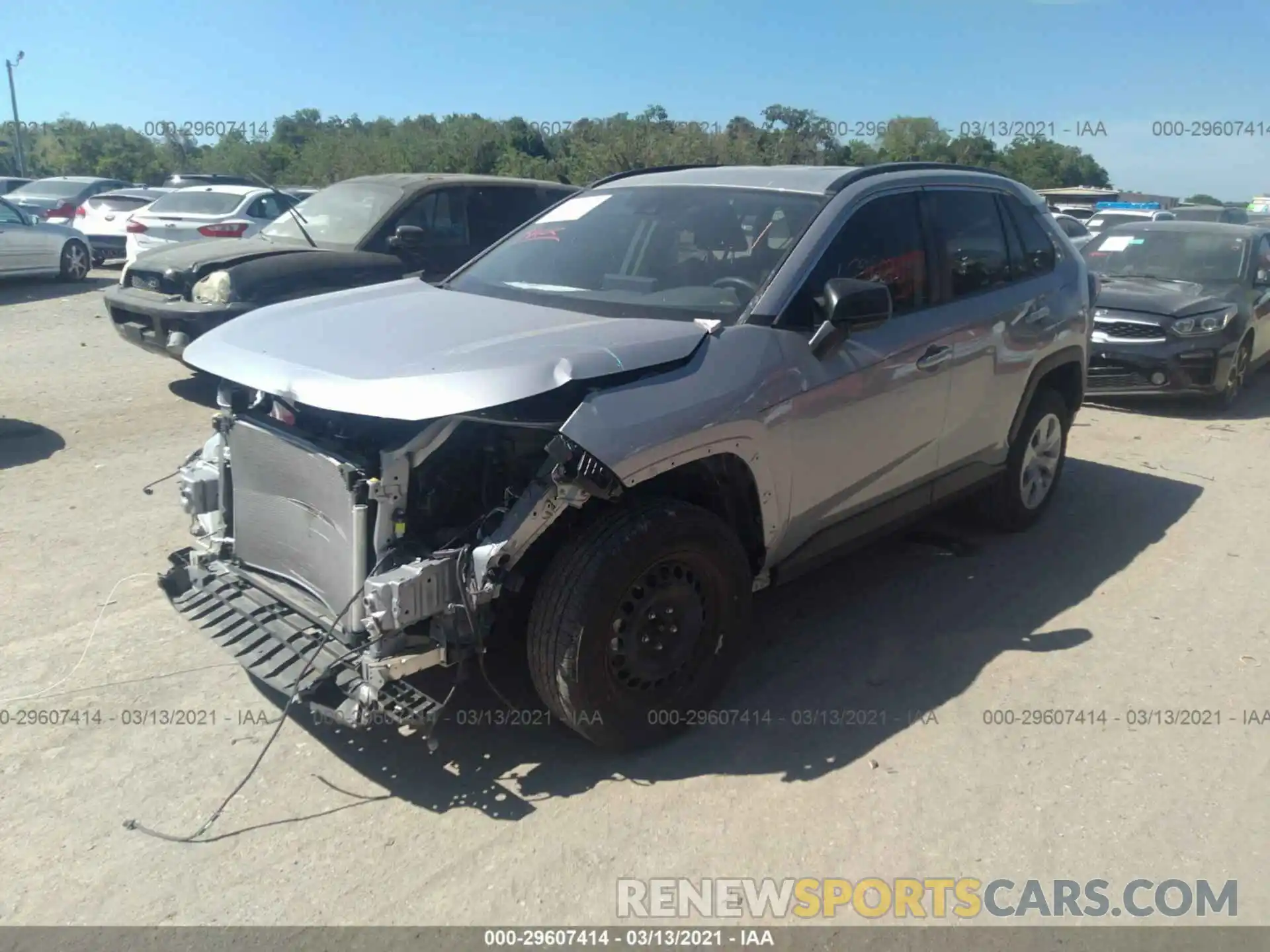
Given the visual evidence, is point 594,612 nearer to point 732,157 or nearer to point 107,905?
point 107,905

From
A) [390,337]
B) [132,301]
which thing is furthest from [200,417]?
[390,337]

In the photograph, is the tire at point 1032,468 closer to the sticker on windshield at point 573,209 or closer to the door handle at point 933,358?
the door handle at point 933,358

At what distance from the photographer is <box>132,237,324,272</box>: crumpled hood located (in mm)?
7922

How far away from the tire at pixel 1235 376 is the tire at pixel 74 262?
15.2 metres

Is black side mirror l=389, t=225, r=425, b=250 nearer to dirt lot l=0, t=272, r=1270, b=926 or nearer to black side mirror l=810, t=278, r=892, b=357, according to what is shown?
dirt lot l=0, t=272, r=1270, b=926

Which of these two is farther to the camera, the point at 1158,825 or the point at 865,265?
the point at 865,265

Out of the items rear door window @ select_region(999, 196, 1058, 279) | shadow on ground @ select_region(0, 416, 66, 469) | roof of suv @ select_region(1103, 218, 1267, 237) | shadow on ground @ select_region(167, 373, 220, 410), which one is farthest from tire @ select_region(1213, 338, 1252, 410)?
shadow on ground @ select_region(0, 416, 66, 469)

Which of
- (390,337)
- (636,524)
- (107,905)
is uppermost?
(390,337)

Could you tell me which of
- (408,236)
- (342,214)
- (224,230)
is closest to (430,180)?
(342,214)

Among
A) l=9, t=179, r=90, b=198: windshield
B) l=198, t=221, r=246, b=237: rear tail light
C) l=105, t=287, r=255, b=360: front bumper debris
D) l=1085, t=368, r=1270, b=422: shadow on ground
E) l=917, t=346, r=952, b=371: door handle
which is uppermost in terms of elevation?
l=9, t=179, r=90, b=198: windshield

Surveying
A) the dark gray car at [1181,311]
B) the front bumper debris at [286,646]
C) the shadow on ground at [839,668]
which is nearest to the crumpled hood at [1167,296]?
the dark gray car at [1181,311]

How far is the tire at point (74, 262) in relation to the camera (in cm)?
1520

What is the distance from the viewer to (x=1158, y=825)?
326 centimetres

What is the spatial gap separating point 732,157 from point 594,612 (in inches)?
547
